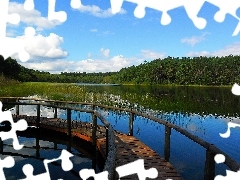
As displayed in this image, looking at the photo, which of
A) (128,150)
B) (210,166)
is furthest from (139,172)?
(128,150)

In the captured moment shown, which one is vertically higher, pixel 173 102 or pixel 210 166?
pixel 210 166

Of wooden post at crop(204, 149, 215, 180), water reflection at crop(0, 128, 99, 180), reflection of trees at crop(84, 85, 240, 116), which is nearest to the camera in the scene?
wooden post at crop(204, 149, 215, 180)

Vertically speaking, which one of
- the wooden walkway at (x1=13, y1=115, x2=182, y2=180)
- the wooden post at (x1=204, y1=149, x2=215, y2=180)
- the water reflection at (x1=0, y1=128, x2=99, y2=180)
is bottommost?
the water reflection at (x1=0, y1=128, x2=99, y2=180)

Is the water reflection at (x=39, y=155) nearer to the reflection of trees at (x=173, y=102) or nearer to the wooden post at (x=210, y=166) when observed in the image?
the wooden post at (x=210, y=166)

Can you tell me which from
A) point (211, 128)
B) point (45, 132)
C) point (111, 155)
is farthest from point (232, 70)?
point (111, 155)

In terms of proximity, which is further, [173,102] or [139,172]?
[173,102]

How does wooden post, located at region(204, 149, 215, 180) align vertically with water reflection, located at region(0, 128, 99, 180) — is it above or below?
above

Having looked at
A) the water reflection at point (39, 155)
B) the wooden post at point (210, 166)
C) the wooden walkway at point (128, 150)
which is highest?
the wooden post at point (210, 166)

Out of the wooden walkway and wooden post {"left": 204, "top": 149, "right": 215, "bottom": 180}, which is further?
the wooden walkway

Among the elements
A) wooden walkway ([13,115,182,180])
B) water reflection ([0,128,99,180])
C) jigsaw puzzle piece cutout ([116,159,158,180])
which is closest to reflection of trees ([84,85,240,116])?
wooden walkway ([13,115,182,180])

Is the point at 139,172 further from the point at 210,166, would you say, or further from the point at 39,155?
the point at 39,155

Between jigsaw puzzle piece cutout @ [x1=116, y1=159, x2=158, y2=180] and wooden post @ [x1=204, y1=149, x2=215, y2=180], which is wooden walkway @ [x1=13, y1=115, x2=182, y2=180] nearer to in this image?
jigsaw puzzle piece cutout @ [x1=116, y1=159, x2=158, y2=180]

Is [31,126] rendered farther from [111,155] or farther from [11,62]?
[11,62]

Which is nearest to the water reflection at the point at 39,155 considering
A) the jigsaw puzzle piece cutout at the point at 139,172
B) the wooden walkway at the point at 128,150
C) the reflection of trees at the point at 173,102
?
the wooden walkway at the point at 128,150
